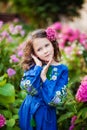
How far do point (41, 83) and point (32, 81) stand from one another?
0.10 m

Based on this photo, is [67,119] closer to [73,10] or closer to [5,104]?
[5,104]

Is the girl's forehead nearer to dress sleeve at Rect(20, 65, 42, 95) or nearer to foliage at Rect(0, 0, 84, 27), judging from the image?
dress sleeve at Rect(20, 65, 42, 95)

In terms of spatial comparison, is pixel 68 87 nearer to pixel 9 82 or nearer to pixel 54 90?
pixel 54 90

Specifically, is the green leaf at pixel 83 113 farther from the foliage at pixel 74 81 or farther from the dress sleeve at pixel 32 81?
the dress sleeve at pixel 32 81

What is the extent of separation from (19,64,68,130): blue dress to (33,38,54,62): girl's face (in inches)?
3.9

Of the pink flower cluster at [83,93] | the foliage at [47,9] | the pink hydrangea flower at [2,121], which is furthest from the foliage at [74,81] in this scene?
the foliage at [47,9]

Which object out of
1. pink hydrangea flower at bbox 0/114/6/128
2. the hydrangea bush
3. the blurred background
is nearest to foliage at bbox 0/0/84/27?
the blurred background

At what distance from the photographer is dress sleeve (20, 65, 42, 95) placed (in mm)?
4859

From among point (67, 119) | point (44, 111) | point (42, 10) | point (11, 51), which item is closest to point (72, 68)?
point (11, 51)

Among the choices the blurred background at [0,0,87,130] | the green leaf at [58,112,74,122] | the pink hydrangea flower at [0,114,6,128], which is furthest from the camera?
the green leaf at [58,112,74,122]

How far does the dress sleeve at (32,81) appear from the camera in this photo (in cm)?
486

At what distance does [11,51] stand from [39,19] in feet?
34.9

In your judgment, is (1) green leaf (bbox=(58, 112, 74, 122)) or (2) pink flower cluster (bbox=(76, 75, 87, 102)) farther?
(1) green leaf (bbox=(58, 112, 74, 122))

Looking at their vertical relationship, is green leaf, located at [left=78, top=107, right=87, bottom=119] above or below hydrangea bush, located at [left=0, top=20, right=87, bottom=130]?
below
